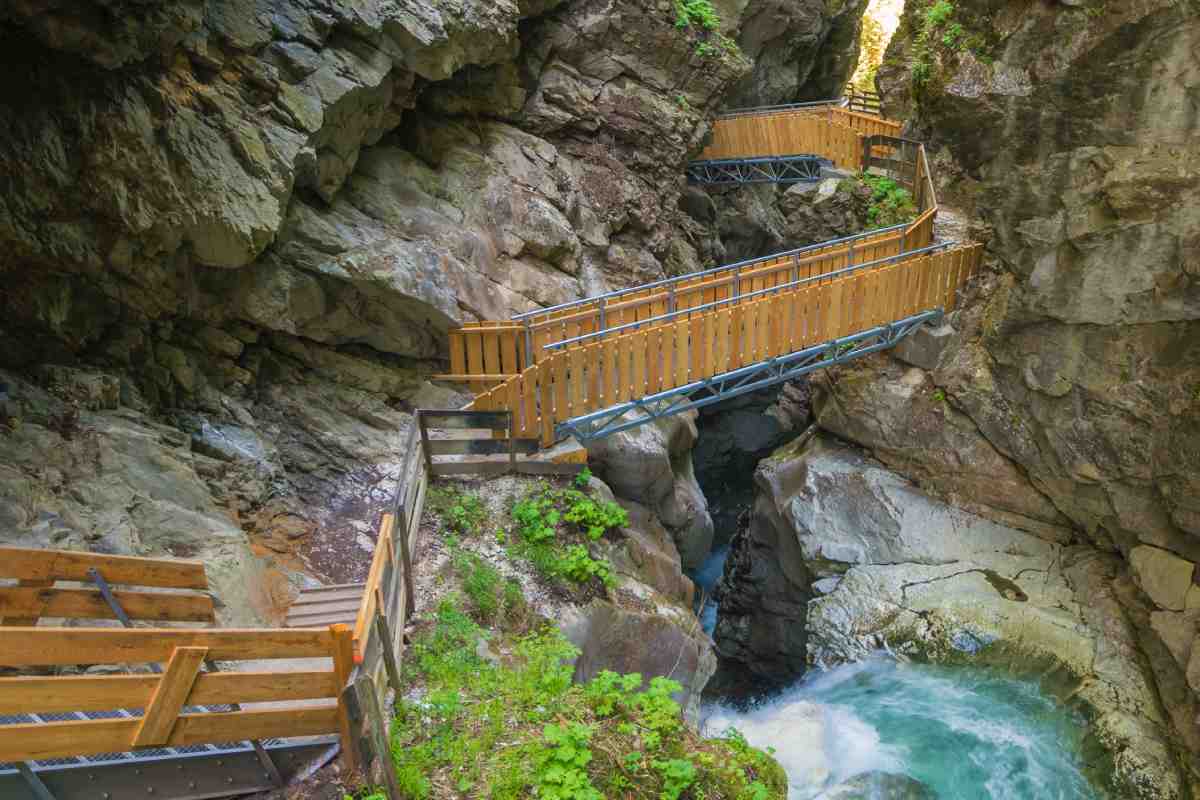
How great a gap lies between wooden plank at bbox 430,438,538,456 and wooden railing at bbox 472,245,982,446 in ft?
1.10

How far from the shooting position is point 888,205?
15.2 meters

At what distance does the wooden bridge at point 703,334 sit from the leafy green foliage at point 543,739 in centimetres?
396

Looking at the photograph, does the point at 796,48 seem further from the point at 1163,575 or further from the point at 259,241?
the point at 259,241

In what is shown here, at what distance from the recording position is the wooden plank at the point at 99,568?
15.3 ft

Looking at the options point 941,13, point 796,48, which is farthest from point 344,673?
point 796,48

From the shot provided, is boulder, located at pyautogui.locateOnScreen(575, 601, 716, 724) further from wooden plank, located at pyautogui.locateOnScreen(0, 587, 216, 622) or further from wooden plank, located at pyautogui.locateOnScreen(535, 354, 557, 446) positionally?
wooden plank, located at pyautogui.locateOnScreen(0, 587, 216, 622)

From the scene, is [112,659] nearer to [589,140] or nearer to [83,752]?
[83,752]

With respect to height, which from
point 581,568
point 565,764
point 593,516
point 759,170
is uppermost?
point 759,170

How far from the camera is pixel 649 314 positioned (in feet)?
39.3

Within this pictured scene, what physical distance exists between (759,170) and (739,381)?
10.5 m

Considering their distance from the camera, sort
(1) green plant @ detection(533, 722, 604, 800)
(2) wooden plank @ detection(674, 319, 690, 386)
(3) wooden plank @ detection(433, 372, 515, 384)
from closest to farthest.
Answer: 1. (1) green plant @ detection(533, 722, 604, 800)
2. (2) wooden plank @ detection(674, 319, 690, 386)
3. (3) wooden plank @ detection(433, 372, 515, 384)

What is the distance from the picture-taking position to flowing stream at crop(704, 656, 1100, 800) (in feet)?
29.8

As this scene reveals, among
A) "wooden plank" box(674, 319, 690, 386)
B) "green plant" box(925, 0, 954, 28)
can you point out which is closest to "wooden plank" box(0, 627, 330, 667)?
"wooden plank" box(674, 319, 690, 386)

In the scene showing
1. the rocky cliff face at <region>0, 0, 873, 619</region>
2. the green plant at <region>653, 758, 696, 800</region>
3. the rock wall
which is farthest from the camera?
the rock wall
